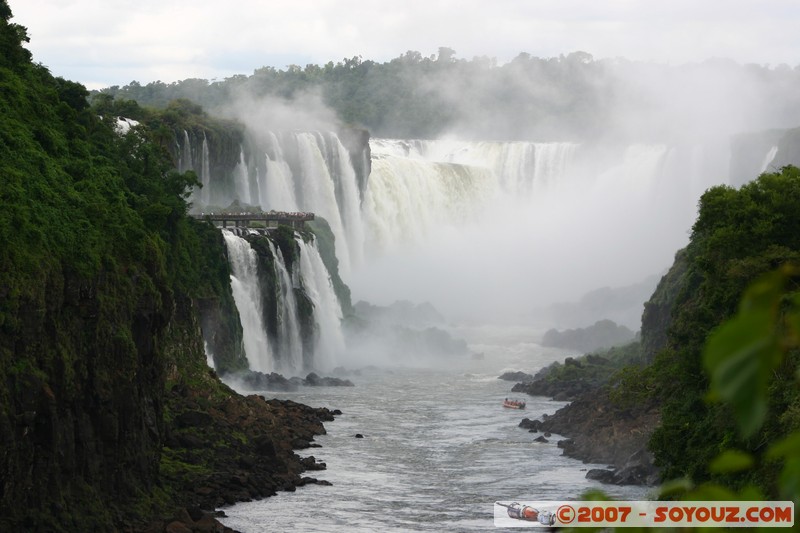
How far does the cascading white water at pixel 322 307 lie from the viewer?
255ft

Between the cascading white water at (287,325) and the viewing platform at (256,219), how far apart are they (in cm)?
261

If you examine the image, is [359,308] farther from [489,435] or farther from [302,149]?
[489,435]

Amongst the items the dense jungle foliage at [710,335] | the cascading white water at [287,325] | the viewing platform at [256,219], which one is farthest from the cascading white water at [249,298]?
the dense jungle foliage at [710,335]

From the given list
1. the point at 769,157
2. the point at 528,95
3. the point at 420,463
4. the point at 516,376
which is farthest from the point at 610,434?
the point at 528,95

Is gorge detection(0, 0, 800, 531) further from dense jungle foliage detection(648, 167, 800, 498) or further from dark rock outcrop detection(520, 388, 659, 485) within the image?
dark rock outcrop detection(520, 388, 659, 485)

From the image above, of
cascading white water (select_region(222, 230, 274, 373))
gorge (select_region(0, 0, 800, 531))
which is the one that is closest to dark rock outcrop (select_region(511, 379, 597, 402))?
gorge (select_region(0, 0, 800, 531))

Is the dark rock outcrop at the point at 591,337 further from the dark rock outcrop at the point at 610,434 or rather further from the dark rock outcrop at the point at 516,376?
the dark rock outcrop at the point at 610,434

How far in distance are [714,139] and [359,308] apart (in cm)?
4453

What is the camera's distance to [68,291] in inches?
1362

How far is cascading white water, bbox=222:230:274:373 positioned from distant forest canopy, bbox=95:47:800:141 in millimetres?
67939

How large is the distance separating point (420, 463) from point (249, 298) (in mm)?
23661

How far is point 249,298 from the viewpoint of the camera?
227ft

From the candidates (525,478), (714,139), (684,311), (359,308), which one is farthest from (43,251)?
(714,139)

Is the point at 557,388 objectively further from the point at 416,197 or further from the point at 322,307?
the point at 416,197
